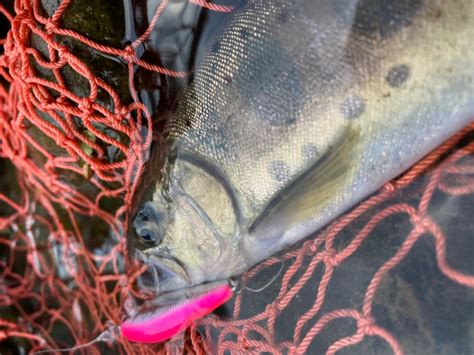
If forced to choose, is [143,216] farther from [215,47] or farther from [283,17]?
[283,17]

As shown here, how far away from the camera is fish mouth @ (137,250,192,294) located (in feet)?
5.34

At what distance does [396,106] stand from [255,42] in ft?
1.37

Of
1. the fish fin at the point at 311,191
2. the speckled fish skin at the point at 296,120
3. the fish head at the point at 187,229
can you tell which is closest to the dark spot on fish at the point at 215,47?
the speckled fish skin at the point at 296,120

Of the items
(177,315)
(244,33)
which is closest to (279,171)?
(244,33)

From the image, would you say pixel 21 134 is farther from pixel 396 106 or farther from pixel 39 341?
pixel 396 106

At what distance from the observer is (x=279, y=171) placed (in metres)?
1.37

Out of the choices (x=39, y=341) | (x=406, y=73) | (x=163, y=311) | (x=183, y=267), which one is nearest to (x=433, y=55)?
(x=406, y=73)

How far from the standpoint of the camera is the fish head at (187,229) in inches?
58.9

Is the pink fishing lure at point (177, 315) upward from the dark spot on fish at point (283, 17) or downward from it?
downward

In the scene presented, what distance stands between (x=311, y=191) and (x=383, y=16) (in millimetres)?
499

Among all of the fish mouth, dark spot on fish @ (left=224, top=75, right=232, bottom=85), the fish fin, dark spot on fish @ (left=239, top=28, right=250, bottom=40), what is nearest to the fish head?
the fish mouth

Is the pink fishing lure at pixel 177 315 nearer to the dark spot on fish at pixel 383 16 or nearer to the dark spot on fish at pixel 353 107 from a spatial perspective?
the dark spot on fish at pixel 353 107

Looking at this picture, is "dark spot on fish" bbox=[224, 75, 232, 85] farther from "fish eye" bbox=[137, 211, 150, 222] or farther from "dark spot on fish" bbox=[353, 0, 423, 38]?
"fish eye" bbox=[137, 211, 150, 222]

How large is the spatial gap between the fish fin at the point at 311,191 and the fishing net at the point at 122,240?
0.09 m
